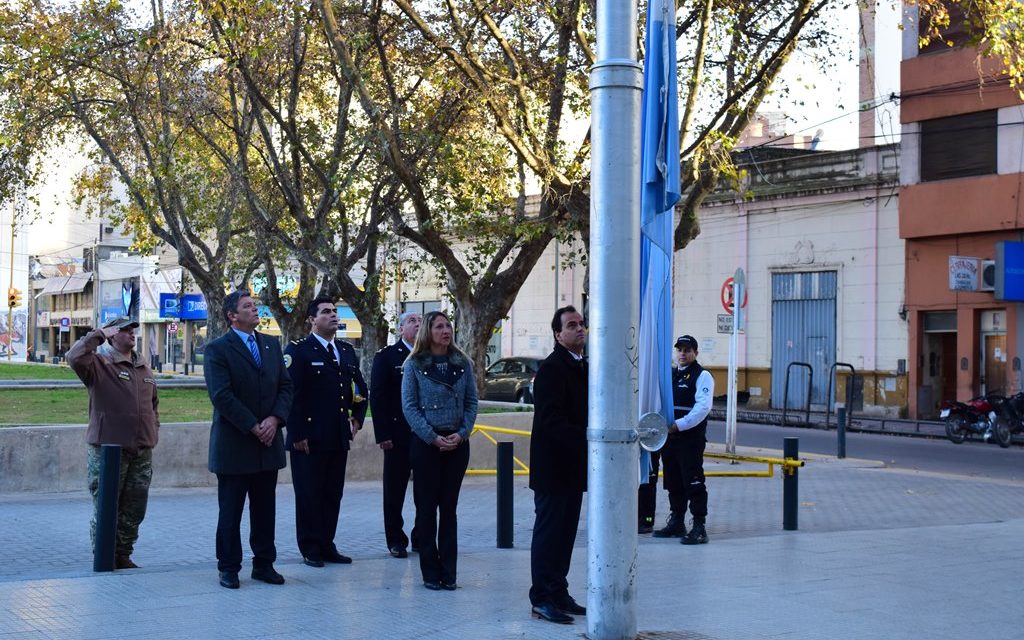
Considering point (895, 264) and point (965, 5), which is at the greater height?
Result: point (965, 5)

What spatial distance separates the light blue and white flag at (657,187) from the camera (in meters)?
7.13

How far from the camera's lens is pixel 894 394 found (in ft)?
101

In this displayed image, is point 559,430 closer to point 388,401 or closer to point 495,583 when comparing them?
point 495,583

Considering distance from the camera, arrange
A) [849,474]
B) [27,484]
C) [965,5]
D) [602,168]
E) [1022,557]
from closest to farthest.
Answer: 1. [602,168]
2. [1022,557]
3. [27,484]
4. [965,5]
5. [849,474]

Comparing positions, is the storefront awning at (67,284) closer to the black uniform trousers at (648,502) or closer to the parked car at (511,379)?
the parked car at (511,379)

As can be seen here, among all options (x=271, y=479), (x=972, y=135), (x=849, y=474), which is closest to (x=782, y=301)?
(x=972, y=135)

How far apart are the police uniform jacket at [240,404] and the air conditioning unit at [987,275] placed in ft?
77.3

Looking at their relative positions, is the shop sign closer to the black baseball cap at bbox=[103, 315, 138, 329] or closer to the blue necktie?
the blue necktie

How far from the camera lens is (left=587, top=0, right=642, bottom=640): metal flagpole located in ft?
22.0

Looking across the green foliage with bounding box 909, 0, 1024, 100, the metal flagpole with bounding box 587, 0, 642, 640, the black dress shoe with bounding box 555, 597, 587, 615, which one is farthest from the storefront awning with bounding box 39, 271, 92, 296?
the metal flagpole with bounding box 587, 0, 642, 640

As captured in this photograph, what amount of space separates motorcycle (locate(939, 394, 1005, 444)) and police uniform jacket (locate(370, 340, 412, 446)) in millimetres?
18310

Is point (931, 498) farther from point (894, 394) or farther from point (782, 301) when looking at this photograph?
point (782, 301)

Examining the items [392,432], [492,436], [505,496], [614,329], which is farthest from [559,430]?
[492,436]

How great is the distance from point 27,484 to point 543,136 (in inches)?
340
